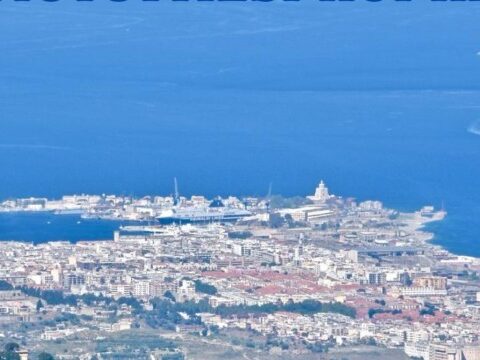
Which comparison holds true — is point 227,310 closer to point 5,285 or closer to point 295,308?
point 295,308

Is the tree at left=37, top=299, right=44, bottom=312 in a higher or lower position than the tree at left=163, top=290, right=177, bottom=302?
lower

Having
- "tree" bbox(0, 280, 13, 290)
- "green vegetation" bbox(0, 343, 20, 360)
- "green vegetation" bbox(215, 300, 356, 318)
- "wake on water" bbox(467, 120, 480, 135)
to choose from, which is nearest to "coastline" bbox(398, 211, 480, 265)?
"green vegetation" bbox(215, 300, 356, 318)

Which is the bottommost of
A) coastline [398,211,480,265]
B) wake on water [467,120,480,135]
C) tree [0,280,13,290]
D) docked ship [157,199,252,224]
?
tree [0,280,13,290]

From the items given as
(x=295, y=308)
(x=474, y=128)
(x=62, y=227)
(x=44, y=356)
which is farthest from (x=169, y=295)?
(x=474, y=128)

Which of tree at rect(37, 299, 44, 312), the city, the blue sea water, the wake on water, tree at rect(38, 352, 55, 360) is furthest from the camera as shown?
the wake on water

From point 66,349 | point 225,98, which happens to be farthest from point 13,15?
point 66,349

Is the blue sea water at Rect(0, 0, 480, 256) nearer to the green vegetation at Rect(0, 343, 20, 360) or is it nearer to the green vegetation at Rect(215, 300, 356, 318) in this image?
the green vegetation at Rect(215, 300, 356, 318)

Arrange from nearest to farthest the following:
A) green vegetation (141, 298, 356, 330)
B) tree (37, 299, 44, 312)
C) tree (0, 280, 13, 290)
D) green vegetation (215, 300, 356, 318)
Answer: green vegetation (141, 298, 356, 330), green vegetation (215, 300, 356, 318), tree (37, 299, 44, 312), tree (0, 280, 13, 290)

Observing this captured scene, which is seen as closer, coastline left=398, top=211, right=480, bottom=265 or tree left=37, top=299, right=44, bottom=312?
tree left=37, top=299, right=44, bottom=312
